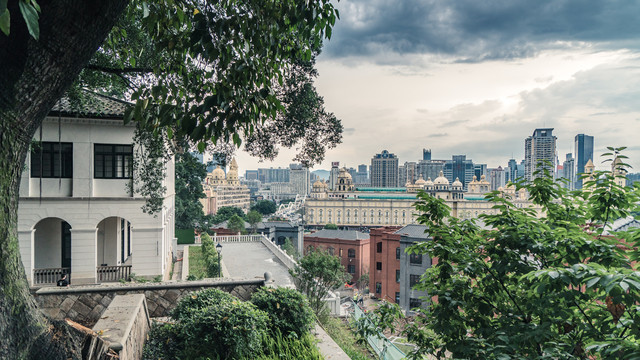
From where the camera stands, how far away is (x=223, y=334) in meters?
5.32

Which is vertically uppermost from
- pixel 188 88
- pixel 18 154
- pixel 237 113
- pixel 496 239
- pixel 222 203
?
pixel 188 88

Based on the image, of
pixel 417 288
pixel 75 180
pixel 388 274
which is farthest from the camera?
pixel 388 274

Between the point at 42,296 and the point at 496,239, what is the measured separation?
8.64 m

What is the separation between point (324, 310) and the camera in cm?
1295

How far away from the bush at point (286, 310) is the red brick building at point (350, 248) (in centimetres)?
4973

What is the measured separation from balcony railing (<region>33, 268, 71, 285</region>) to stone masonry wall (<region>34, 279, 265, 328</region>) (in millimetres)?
7793

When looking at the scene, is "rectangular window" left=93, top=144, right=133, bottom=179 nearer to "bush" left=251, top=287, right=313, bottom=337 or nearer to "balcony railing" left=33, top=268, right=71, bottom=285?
"balcony railing" left=33, top=268, right=71, bottom=285

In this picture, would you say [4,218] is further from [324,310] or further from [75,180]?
[75,180]

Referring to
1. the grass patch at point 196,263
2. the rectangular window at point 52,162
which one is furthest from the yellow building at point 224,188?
the rectangular window at point 52,162

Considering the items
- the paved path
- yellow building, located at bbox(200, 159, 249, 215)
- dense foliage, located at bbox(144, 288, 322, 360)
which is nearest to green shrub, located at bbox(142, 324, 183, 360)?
dense foliage, located at bbox(144, 288, 322, 360)

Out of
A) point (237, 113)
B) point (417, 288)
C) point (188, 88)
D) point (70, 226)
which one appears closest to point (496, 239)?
point (417, 288)

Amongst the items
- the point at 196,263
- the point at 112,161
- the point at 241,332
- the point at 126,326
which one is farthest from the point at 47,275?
the point at 241,332

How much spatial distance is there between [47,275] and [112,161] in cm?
489

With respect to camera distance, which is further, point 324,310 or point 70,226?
point 70,226
